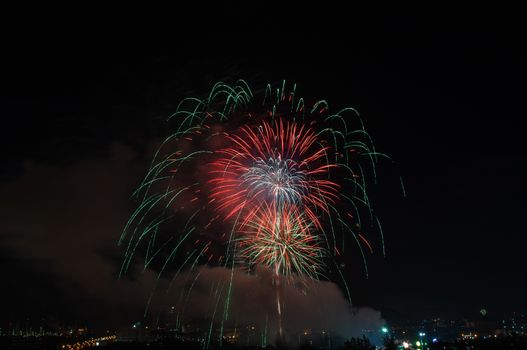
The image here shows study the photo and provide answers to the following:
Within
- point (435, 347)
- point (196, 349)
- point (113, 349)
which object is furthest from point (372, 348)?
point (113, 349)

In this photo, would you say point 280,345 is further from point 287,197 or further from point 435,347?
point 287,197

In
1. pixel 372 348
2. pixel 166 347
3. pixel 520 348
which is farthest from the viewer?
pixel 166 347

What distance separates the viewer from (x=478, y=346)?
30.4 meters

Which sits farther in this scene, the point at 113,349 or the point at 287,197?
the point at 113,349

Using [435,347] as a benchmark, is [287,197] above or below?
above

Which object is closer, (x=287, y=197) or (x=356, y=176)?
(x=356, y=176)

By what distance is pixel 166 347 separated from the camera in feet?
150

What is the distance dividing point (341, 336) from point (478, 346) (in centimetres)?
9953

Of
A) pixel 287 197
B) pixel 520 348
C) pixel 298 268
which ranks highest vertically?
pixel 287 197

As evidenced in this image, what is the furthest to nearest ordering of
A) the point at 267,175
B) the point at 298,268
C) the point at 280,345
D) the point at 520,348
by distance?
the point at 280,345 → the point at 298,268 → the point at 267,175 → the point at 520,348

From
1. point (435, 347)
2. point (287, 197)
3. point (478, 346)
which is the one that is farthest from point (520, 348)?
point (287, 197)

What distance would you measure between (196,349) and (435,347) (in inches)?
957

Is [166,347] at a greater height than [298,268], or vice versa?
[298,268]

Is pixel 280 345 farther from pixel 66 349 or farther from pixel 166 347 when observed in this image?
pixel 66 349
